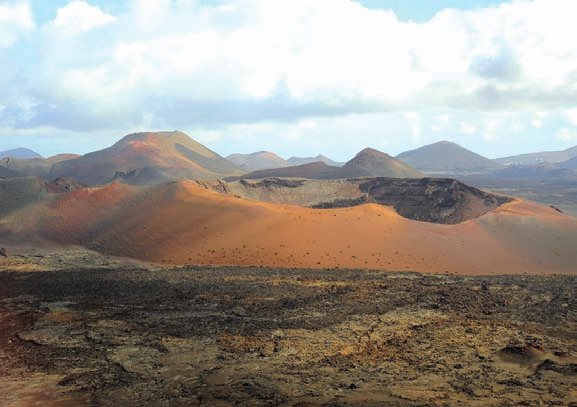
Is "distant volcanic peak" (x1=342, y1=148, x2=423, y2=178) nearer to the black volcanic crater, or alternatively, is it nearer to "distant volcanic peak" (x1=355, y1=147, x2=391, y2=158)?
"distant volcanic peak" (x1=355, y1=147, x2=391, y2=158)

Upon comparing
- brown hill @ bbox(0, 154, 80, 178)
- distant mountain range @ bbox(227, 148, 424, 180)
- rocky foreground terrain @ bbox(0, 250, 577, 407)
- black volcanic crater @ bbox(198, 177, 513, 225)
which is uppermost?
brown hill @ bbox(0, 154, 80, 178)

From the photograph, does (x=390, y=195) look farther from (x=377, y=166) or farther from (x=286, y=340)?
(x=377, y=166)

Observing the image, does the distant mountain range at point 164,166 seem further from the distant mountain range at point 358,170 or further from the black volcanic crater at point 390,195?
the black volcanic crater at point 390,195

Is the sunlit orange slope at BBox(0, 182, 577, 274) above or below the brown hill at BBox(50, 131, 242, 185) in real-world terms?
below

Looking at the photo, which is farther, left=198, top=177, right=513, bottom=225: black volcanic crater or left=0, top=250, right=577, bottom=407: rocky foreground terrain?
left=198, top=177, right=513, bottom=225: black volcanic crater

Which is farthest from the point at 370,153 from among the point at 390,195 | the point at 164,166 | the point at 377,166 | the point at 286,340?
the point at 286,340

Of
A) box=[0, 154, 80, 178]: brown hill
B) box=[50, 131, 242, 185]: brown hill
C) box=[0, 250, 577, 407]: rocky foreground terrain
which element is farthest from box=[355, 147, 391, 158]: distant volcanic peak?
box=[0, 250, 577, 407]: rocky foreground terrain
